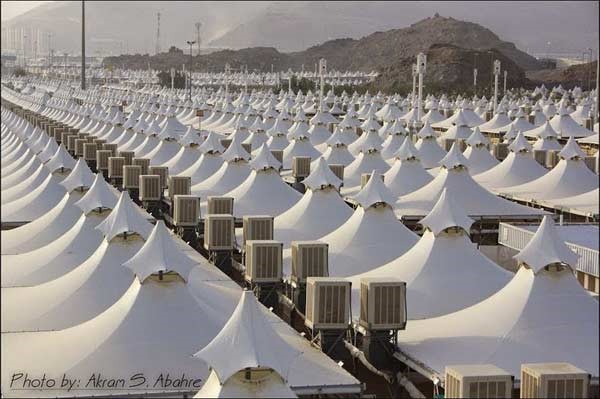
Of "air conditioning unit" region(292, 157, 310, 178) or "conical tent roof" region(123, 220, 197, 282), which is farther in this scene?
"air conditioning unit" region(292, 157, 310, 178)

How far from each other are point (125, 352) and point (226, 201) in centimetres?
1356

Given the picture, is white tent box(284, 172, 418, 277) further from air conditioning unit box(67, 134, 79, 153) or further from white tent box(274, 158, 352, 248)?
air conditioning unit box(67, 134, 79, 153)

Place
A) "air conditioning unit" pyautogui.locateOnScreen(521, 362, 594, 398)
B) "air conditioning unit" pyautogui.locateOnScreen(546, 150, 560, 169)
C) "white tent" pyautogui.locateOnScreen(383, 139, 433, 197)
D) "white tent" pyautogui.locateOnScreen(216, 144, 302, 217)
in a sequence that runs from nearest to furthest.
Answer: "air conditioning unit" pyautogui.locateOnScreen(521, 362, 594, 398) → "white tent" pyautogui.locateOnScreen(216, 144, 302, 217) → "white tent" pyautogui.locateOnScreen(383, 139, 433, 197) → "air conditioning unit" pyautogui.locateOnScreen(546, 150, 560, 169)

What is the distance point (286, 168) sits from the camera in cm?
4419

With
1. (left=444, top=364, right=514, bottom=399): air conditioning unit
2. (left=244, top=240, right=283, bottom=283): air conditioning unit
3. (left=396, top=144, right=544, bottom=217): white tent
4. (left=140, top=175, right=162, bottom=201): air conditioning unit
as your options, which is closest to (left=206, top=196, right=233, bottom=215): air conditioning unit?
(left=140, top=175, right=162, bottom=201): air conditioning unit

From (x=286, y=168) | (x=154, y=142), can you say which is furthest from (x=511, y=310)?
(x=154, y=142)

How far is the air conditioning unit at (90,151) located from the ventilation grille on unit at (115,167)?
22.8ft

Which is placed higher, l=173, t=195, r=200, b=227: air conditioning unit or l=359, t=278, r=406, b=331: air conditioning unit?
l=173, t=195, r=200, b=227: air conditioning unit

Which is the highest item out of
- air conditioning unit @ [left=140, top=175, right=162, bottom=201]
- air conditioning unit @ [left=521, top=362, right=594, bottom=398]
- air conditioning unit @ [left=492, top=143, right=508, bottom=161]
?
air conditioning unit @ [left=492, top=143, right=508, bottom=161]

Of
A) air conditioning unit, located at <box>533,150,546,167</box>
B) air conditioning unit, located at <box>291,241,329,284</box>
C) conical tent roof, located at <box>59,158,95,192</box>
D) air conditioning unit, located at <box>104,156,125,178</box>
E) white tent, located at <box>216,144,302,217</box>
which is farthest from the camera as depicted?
air conditioning unit, located at <box>533,150,546,167</box>

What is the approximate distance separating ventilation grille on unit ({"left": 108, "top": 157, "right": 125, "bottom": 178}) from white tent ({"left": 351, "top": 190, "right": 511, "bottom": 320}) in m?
19.5

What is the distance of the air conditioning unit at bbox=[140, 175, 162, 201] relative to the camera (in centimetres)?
3334

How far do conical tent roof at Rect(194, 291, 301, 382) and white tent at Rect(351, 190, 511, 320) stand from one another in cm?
688

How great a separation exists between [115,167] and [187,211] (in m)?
12.3
